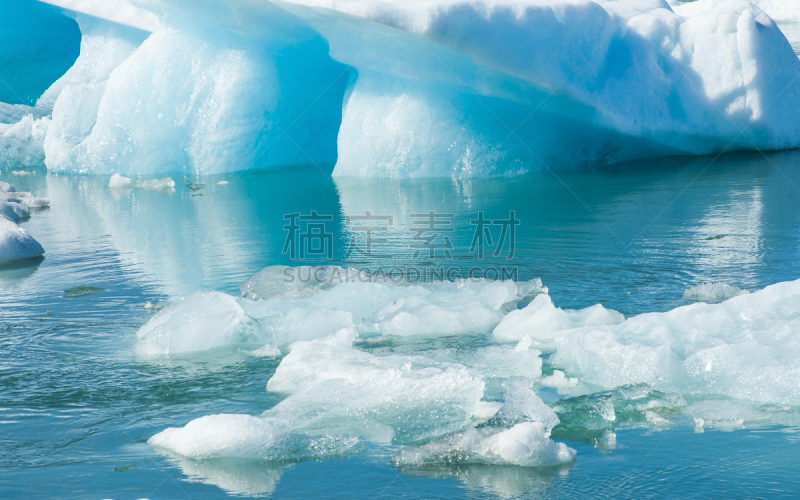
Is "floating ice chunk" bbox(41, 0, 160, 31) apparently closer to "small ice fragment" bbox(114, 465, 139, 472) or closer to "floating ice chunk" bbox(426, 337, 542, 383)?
"floating ice chunk" bbox(426, 337, 542, 383)

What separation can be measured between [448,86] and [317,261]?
3607mm

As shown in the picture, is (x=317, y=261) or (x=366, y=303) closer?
(x=366, y=303)

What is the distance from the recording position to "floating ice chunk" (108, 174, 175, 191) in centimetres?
884

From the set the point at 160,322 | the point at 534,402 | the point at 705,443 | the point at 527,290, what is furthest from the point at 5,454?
the point at 527,290

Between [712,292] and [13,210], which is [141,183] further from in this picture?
[712,292]

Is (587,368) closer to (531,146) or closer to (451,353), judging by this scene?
(451,353)

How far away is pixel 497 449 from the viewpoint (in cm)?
204

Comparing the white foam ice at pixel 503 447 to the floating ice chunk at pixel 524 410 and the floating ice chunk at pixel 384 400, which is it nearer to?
the floating ice chunk at pixel 524 410

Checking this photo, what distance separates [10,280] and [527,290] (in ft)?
9.79

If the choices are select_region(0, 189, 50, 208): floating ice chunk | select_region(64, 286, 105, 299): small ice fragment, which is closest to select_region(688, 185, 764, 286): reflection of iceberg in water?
select_region(64, 286, 105, 299): small ice fragment

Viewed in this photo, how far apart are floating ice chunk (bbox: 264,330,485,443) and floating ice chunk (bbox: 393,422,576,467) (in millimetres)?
134

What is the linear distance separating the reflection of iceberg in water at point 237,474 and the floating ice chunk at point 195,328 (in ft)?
3.36

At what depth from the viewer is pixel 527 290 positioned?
3787mm

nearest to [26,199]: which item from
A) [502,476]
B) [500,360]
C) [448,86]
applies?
[448,86]
